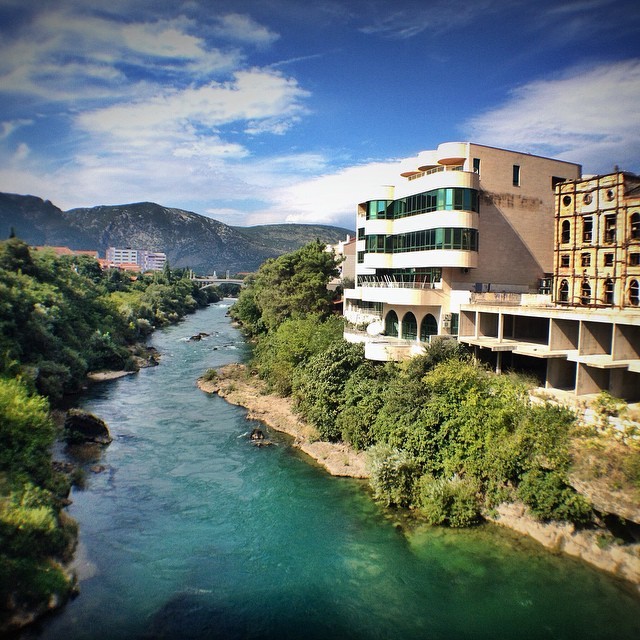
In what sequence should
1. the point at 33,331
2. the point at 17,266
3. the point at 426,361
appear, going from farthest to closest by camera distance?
the point at 17,266, the point at 33,331, the point at 426,361

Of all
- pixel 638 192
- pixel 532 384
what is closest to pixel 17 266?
pixel 532 384

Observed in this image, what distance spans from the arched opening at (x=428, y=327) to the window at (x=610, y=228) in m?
10.6

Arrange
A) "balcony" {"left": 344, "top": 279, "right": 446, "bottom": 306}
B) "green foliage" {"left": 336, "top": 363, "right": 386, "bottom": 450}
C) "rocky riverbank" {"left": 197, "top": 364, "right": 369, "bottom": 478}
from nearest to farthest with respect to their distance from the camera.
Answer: "rocky riverbank" {"left": 197, "top": 364, "right": 369, "bottom": 478}, "green foliage" {"left": 336, "top": 363, "right": 386, "bottom": 450}, "balcony" {"left": 344, "top": 279, "right": 446, "bottom": 306}

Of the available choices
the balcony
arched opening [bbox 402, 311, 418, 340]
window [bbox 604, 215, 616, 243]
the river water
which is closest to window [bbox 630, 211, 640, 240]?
window [bbox 604, 215, 616, 243]

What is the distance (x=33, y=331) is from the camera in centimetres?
3353

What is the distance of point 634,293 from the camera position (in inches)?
1027

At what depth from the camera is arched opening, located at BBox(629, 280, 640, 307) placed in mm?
25844

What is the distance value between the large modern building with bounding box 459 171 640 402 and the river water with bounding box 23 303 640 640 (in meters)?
7.61

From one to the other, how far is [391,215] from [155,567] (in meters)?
22.8

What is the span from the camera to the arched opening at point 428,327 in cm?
2773

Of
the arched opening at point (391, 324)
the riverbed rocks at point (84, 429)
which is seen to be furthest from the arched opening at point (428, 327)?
the riverbed rocks at point (84, 429)

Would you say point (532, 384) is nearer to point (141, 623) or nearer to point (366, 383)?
point (366, 383)

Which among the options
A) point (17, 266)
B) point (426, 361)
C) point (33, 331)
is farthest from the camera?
point (17, 266)

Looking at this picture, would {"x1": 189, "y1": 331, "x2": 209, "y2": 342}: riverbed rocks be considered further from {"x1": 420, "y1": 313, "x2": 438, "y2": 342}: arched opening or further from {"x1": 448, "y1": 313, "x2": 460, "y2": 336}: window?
{"x1": 448, "y1": 313, "x2": 460, "y2": 336}: window
